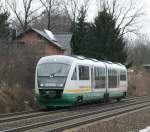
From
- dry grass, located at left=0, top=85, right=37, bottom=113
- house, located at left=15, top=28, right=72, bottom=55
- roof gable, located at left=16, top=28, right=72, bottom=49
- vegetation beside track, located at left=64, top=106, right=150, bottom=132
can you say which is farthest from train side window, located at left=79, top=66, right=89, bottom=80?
roof gable, located at left=16, top=28, right=72, bottom=49

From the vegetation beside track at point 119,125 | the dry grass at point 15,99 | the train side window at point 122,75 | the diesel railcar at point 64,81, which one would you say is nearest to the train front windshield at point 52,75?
the diesel railcar at point 64,81

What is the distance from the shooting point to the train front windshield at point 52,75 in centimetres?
2884

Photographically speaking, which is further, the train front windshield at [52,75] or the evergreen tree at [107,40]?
the evergreen tree at [107,40]

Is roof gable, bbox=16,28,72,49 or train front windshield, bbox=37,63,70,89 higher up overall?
roof gable, bbox=16,28,72,49

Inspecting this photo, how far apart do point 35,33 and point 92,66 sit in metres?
41.8

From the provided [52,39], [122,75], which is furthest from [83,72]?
[52,39]

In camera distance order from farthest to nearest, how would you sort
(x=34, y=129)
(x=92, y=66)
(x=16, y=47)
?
(x=16, y=47) → (x=92, y=66) → (x=34, y=129)

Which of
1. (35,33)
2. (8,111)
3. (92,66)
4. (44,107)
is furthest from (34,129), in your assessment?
(35,33)

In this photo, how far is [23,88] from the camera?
33250mm

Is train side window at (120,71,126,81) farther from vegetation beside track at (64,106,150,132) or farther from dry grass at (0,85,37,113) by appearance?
vegetation beside track at (64,106,150,132)

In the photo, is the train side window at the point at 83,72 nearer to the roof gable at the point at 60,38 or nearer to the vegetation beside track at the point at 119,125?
the vegetation beside track at the point at 119,125

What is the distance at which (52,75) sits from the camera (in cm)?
2917

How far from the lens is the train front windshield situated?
94.6 ft

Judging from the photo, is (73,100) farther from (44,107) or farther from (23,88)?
(23,88)
